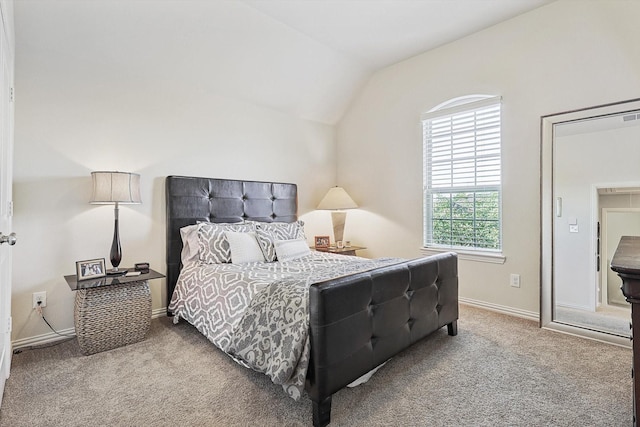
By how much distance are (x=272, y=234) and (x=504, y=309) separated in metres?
2.45

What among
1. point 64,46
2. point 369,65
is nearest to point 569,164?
point 369,65

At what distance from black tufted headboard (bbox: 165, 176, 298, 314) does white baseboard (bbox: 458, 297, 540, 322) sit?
7.47ft

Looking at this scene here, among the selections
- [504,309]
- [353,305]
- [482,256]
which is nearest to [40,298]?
[353,305]

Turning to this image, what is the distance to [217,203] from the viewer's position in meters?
3.50

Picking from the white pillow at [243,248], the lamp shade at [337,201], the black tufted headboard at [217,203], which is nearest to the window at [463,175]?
the lamp shade at [337,201]

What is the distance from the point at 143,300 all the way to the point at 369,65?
11.9ft

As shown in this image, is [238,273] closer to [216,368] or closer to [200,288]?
[200,288]

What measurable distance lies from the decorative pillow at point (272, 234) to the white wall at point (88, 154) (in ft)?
2.52

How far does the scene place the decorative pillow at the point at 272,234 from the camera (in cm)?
318

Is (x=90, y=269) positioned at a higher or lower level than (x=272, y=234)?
lower

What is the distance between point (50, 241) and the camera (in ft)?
8.71

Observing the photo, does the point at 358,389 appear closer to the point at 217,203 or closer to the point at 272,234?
the point at 272,234

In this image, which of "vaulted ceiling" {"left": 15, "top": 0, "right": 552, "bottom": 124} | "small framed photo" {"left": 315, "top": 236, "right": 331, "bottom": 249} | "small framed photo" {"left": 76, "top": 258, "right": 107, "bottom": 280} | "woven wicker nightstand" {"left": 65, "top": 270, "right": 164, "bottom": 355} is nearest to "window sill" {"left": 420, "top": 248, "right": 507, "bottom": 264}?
"small framed photo" {"left": 315, "top": 236, "right": 331, "bottom": 249}

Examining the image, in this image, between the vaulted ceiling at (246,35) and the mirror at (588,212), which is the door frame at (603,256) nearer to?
the mirror at (588,212)
